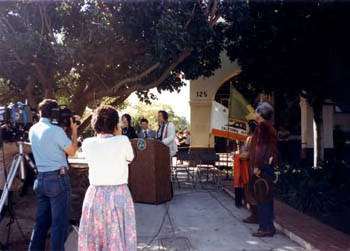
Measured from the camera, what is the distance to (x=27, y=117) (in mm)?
4699

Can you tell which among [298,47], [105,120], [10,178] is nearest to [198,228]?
[10,178]

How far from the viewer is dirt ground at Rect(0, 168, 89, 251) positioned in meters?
5.00

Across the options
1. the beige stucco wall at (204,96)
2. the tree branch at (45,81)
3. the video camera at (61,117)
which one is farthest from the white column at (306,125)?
the video camera at (61,117)

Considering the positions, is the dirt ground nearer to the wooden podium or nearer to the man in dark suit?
the wooden podium

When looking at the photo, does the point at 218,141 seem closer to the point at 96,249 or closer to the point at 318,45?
the point at 318,45

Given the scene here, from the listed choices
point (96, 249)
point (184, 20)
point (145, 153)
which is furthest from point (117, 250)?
point (184, 20)

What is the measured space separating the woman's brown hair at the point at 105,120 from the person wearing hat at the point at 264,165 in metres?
2.47

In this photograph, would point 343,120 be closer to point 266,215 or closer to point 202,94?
point 202,94

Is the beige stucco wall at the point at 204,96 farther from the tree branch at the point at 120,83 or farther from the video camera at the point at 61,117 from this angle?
the video camera at the point at 61,117

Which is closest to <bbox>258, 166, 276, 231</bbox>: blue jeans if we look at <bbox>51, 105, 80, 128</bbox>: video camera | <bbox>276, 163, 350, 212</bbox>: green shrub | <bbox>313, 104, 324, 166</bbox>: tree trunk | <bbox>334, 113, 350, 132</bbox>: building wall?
<bbox>276, 163, 350, 212</bbox>: green shrub

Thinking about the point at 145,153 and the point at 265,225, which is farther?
the point at 145,153

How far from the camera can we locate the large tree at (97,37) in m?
8.01

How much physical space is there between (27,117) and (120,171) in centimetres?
204

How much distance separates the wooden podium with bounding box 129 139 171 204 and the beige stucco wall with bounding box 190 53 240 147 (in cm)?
730
